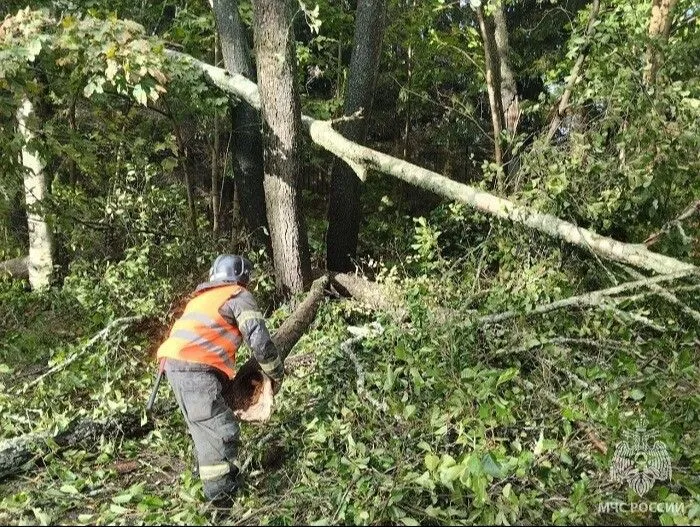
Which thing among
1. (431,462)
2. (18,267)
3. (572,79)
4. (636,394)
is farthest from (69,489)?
(572,79)

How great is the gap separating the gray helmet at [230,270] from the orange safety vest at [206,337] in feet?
0.52

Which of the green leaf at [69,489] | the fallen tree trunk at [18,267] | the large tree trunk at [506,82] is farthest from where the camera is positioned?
the fallen tree trunk at [18,267]

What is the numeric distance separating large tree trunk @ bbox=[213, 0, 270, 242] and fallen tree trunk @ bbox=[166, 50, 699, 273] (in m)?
0.39

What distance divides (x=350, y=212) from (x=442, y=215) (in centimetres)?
130

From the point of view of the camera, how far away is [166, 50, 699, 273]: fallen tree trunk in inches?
154

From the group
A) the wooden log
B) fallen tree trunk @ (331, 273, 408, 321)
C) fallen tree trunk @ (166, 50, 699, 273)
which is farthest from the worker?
fallen tree trunk @ (166, 50, 699, 273)

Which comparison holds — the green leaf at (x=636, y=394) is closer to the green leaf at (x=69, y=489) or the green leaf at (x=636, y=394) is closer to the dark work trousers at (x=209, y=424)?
the dark work trousers at (x=209, y=424)

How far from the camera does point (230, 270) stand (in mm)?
3594

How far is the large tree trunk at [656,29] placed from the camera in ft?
16.1

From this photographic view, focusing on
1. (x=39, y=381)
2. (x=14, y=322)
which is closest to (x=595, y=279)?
(x=39, y=381)

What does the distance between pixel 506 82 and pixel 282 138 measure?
3.46 metres

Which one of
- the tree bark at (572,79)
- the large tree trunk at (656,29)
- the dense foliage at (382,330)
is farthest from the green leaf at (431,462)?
the large tree trunk at (656,29)

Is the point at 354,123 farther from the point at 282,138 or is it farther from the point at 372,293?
the point at 372,293

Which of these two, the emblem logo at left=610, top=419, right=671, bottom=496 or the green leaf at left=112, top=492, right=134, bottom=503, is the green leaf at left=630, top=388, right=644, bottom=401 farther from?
the green leaf at left=112, top=492, right=134, bottom=503
